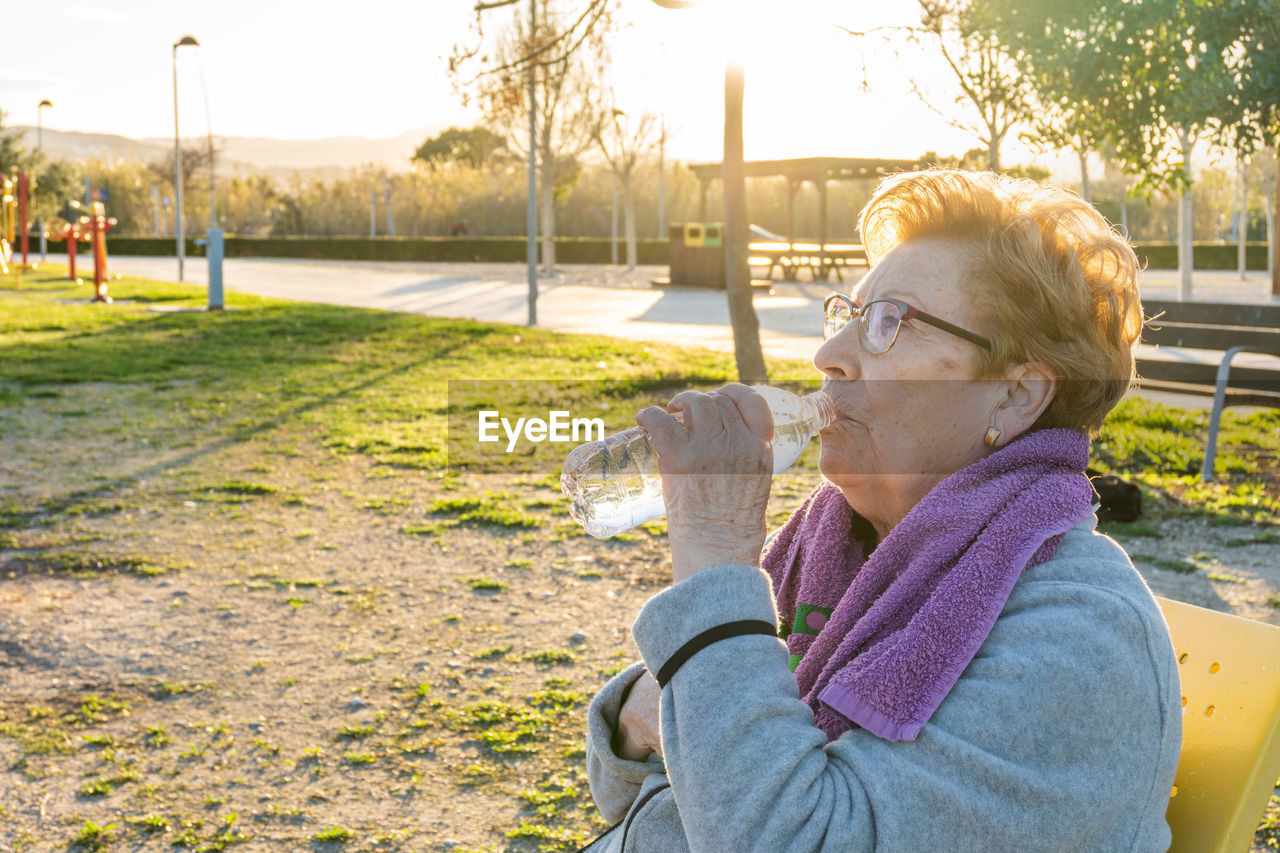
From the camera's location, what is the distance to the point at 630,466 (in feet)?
6.54

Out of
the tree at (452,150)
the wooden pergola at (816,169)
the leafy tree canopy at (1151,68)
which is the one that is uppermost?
the tree at (452,150)

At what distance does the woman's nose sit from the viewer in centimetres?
175

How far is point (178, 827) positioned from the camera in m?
3.21

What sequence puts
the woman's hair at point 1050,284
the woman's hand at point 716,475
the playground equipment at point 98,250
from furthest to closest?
the playground equipment at point 98,250 < the woman's hair at point 1050,284 < the woman's hand at point 716,475

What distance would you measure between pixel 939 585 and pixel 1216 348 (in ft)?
23.0

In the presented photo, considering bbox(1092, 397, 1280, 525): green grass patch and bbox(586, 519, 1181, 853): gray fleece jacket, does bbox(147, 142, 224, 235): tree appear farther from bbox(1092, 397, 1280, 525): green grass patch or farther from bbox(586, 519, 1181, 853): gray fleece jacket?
bbox(586, 519, 1181, 853): gray fleece jacket

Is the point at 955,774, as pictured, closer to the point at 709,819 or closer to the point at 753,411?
the point at 709,819

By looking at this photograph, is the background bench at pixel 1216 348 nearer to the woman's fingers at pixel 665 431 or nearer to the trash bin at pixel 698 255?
the woman's fingers at pixel 665 431

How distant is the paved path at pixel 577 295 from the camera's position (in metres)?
16.8

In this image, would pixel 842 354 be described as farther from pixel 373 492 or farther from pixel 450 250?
pixel 450 250

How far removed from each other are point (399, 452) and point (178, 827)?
16.9ft

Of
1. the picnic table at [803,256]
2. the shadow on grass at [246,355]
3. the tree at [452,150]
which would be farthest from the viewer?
the tree at [452,150]

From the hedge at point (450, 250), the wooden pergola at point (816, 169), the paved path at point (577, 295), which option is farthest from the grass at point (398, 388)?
the hedge at point (450, 250)

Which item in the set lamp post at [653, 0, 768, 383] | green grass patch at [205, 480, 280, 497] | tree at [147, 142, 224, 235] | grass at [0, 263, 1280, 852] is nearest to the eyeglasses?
grass at [0, 263, 1280, 852]
